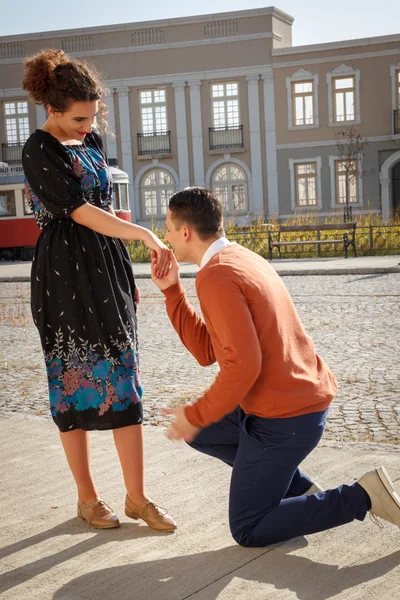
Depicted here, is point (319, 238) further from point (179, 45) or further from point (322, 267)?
point (179, 45)

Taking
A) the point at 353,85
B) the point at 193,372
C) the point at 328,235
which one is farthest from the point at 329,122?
the point at 193,372

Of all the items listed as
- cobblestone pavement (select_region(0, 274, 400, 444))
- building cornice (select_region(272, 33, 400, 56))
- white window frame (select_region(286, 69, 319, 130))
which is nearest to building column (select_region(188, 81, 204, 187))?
building cornice (select_region(272, 33, 400, 56))

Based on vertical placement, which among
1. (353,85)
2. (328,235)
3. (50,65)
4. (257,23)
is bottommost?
(328,235)

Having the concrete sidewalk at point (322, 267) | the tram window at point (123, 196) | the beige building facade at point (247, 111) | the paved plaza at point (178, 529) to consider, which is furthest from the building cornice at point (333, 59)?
the paved plaza at point (178, 529)

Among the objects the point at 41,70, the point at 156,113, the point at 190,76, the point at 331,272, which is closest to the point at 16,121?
the point at 156,113

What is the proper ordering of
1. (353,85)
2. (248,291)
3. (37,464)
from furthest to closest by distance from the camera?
(353,85), (37,464), (248,291)

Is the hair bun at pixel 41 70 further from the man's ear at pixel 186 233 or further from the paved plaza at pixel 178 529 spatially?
the paved plaza at pixel 178 529

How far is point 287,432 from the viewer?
3135mm

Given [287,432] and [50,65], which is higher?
[50,65]

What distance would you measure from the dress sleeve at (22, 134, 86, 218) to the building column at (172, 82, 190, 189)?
34744mm

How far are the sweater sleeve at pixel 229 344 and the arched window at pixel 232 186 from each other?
3486cm

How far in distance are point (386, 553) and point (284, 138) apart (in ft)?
115

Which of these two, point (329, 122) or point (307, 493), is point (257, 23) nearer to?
point (329, 122)

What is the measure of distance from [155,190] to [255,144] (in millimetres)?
4515
